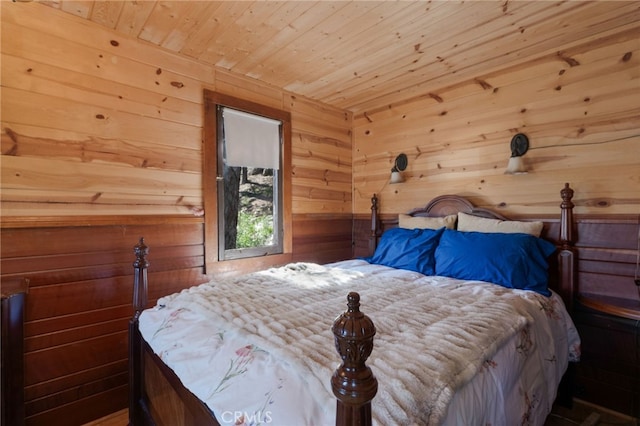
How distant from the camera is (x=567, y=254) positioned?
210 cm

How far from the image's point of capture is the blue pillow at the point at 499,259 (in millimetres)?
1930

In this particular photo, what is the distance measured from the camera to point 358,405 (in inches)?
24.5

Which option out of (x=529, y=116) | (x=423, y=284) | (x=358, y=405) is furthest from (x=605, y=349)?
(x=358, y=405)

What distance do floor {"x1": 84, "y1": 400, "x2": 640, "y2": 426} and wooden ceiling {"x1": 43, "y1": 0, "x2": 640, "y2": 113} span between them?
2332 millimetres

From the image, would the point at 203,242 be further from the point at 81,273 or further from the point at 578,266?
the point at 578,266

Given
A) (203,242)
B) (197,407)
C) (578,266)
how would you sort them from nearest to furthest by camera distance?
1. (197,407)
2. (578,266)
3. (203,242)

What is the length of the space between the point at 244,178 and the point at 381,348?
2.05 metres

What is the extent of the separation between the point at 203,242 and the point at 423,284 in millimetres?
1621

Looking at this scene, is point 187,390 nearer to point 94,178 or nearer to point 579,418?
point 94,178

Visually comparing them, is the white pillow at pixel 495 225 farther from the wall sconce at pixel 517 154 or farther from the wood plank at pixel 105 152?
the wood plank at pixel 105 152

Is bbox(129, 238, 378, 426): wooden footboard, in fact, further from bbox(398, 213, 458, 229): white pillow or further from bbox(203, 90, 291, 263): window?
bbox(398, 213, 458, 229): white pillow

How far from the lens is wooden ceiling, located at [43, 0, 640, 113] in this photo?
182 cm

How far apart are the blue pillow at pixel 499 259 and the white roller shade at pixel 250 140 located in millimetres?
1660

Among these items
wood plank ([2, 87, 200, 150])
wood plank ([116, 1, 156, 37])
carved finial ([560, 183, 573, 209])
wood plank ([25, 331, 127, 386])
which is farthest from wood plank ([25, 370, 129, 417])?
carved finial ([560, 183, 573, 209])
